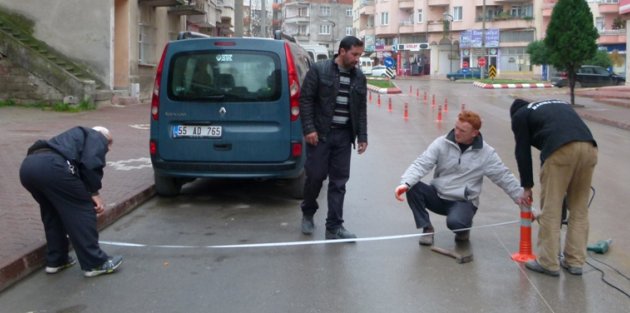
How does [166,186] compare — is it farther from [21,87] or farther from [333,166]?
[21,87]

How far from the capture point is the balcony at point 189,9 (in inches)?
1171

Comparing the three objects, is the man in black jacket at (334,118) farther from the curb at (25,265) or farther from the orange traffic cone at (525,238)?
the curb at (25,265)

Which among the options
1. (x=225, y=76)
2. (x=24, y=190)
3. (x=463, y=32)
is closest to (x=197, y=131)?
(x=225, y=76)

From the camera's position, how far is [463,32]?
7862 centimetres

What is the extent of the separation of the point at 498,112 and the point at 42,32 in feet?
50.8

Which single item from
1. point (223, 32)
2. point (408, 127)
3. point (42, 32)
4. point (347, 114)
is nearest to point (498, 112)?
point (408, 127)

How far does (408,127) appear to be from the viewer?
62.7 feet

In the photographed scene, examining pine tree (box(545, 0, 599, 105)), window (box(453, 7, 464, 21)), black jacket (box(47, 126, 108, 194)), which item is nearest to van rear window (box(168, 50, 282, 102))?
black jacket (box(47, 126, 108, 194))

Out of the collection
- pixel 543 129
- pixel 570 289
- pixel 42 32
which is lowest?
pixel 570 289

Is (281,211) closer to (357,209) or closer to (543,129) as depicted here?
(357,209)

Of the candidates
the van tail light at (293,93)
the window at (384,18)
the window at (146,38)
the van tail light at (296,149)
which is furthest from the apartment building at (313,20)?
the van tail light at (296,149)

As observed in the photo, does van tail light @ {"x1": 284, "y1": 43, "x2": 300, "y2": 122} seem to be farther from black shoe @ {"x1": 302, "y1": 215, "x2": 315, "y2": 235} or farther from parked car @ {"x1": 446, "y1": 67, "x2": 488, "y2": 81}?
parked car @ {"x1": 446, "y1": 67, "x2": 488, "y2": 81}

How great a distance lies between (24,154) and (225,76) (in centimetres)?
506

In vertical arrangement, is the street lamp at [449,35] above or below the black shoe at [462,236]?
above
